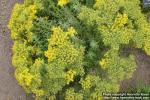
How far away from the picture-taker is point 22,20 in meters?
6.22

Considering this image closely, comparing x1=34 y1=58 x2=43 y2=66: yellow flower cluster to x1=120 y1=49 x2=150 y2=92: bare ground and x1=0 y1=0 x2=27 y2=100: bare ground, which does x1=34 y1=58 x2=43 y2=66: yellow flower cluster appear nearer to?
x1=0 y1=0 x2=27 y2=100: bare ground

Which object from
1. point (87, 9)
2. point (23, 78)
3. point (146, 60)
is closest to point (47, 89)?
point (23, 78)

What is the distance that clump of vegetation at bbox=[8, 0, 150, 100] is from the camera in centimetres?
598

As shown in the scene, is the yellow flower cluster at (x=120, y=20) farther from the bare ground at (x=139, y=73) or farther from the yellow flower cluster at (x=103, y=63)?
the bare ground at (x=139, y=73)

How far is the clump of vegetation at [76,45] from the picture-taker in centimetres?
598

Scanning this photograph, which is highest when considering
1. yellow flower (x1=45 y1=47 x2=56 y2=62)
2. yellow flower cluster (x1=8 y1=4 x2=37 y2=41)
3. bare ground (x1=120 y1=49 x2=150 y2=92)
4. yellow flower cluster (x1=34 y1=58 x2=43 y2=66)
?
yellow flower cluster (x1=8 y1=4 x2=37 y2=41)

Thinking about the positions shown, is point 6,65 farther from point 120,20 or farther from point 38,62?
point 120,20

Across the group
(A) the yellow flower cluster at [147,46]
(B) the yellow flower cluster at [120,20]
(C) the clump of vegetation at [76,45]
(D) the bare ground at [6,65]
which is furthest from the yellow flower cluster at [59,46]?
(D) the bare ground at [6,65]

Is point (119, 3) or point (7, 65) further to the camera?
point (7, 65)

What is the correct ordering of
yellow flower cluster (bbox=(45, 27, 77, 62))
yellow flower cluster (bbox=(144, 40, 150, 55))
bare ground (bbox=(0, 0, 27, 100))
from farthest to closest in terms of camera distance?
bare ground (bbox=(0, 0, 27, 100)) → yellow flower cluster (bbox=(144, 40, 150, 55)) → yellow flower cluster (bbox=(45, 27, 77, 62))

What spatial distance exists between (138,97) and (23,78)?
1.64 m

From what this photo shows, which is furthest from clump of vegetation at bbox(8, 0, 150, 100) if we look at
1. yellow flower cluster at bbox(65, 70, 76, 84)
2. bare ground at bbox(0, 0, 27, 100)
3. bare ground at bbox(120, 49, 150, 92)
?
bare ground at bbox(0, 0, 27, 100)

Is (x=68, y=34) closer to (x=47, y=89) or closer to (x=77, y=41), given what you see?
(x=77, y=41)

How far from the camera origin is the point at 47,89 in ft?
20.2
